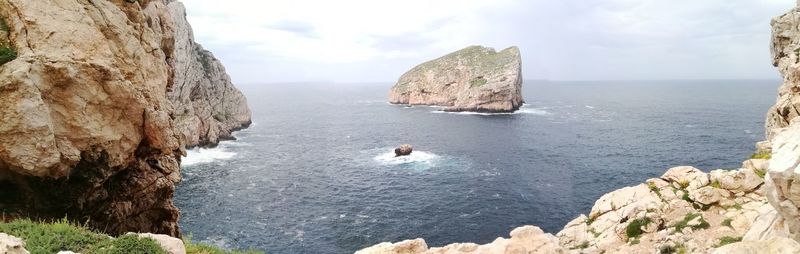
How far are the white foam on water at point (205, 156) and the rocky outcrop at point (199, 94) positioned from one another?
274 centimetres

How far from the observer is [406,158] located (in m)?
84.6

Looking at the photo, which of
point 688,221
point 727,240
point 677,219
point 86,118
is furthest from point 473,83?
point 86,118

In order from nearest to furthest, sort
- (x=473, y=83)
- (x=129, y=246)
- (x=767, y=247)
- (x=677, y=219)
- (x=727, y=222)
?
1. (x=767, y=247)
2. (x=129, y=246)
3. (x=727, y=222)
4. (x=677, y=219)
5. (x=473, y=83)

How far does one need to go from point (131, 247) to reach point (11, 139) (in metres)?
9.70

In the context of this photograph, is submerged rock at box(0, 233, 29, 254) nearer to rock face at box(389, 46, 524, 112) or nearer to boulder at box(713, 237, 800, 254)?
boulder at box(713, 237, 800, 254)

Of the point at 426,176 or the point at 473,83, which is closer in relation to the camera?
the point at 426,176

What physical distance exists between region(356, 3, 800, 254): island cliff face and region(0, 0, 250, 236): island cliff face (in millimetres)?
15403

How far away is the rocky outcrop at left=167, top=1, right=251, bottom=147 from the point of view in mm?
90656

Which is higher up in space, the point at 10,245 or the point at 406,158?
the point at 10,245

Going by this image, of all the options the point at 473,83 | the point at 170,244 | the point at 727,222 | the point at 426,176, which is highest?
the point at 473,83

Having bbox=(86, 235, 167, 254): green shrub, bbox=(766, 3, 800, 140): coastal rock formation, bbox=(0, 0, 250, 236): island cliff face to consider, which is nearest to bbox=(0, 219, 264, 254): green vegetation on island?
bbox=(86, 235, 167, 254): green shrub

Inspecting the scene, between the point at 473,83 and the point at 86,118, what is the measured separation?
150953mm

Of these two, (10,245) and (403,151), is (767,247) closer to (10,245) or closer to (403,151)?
(10,245)

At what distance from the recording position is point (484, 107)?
15750cm
